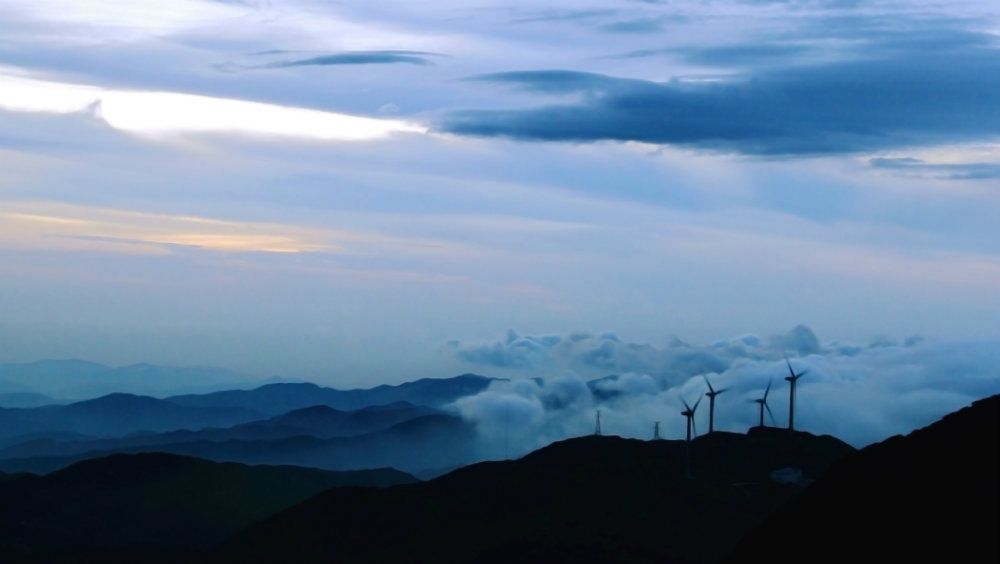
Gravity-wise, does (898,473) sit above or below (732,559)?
above

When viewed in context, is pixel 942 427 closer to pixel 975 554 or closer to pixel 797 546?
pixel 797 546

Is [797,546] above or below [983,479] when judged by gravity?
below

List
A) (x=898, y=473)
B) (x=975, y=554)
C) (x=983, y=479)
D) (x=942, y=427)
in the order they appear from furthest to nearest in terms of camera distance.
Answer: (x=942, y=427) → (x=898, y=473) → (x=983, y=479) → (x=975, y=554)

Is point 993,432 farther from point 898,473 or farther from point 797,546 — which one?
point 797,546

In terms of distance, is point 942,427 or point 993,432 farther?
point 942,427

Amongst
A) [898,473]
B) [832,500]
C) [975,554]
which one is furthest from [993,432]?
[975,554]

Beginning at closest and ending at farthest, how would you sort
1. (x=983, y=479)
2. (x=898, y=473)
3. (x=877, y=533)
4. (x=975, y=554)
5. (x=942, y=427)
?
(x=975, y=554) < (x=983, y=479) < (x=877, y=533) < (x=898, y=473) < (x=942, y=427)

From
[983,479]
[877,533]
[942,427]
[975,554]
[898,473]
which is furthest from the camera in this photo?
[942,427]
